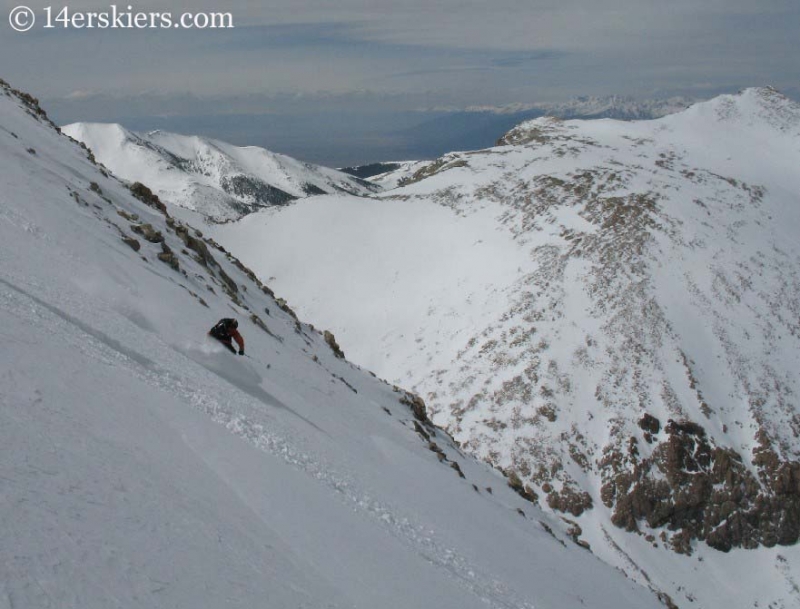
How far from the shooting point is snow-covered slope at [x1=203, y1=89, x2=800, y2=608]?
4472 cm

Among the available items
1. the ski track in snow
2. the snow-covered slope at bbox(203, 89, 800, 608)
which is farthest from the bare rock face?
the ski track in snow

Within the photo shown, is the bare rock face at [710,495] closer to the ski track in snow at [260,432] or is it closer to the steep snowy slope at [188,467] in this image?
the steep snowy slope at [188,467]

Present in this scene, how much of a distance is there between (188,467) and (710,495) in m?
47.5

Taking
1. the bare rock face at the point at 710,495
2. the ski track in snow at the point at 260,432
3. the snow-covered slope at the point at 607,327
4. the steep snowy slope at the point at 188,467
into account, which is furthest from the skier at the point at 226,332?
the bare rock face at the point at 710,495

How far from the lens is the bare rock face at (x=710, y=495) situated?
44.5 m

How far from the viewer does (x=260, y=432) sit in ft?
41.6

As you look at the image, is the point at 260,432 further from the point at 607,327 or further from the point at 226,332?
the point at 607,327

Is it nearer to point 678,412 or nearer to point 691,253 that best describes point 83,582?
point 678,412

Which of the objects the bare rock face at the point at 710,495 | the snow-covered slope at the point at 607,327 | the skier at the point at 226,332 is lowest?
the bare rock face at the point at 710,495

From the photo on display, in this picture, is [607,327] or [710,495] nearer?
[710,495]

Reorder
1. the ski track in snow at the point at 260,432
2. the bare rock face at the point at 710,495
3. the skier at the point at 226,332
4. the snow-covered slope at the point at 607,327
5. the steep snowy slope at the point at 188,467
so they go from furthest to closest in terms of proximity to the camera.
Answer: the snow-covered slope at the point at 607,327, the bare rock face at the point at 710,495, the skier at the point at 226,332, the ski track in snow at the point at 260,432, the steep snowy slope at the point at 188,467

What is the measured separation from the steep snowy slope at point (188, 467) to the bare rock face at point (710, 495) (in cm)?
2247

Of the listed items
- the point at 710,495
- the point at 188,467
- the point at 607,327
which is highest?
the point at 188,467

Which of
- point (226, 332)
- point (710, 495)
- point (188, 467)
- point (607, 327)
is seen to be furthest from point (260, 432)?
point (607, 327)
